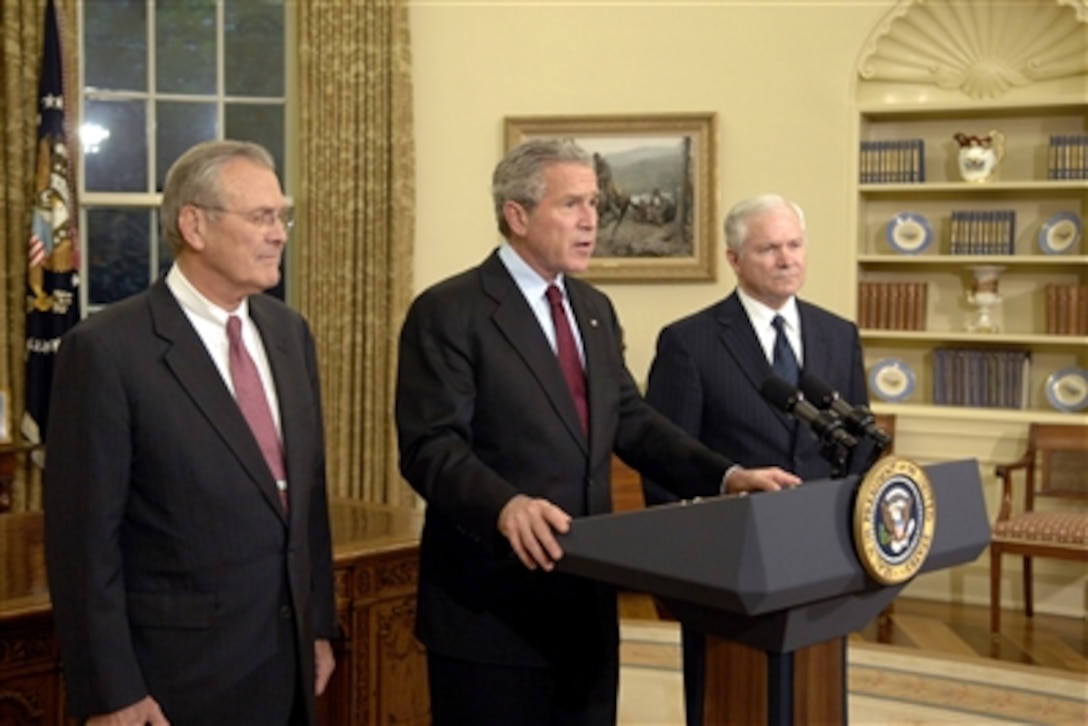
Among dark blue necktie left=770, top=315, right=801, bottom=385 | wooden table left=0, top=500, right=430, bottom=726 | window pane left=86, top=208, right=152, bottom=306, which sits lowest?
wooden table left=0, top=500, right=430, bottom=726

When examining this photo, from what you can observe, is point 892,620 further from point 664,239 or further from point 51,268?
point 51,268

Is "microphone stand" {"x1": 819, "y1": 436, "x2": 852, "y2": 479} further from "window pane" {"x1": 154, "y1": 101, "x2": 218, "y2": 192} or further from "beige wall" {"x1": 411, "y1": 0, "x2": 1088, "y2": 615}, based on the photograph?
"window pane" {"x1": 154, "y1": 101, "x2": 218, "y2": 192}

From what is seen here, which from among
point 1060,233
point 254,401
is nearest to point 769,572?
point 254,401

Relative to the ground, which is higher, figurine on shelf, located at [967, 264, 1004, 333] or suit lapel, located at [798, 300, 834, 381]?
figurine on shelf, located at [967, 264, 1004, 333]

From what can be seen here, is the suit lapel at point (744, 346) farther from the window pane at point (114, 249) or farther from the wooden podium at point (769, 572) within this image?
the window pane at point (114, 249)

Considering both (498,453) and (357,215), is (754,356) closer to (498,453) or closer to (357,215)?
(498,453)

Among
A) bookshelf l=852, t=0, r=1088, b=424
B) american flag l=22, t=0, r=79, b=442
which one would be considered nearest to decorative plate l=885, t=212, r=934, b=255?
bookshelf l=852, t=0, r=1088, b=424

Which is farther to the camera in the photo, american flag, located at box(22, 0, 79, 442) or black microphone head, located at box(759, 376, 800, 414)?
american flag, located at box(22, 0, 79, 442)

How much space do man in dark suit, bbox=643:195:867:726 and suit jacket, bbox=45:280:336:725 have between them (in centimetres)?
112

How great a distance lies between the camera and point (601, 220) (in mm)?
6586

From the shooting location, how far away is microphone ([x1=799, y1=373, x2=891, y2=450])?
73.9 inches

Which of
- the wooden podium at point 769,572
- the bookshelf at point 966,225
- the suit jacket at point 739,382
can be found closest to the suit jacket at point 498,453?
the wooden podium at point 769,572

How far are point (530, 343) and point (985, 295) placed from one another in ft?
14.4

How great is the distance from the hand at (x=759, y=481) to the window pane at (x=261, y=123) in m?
5.16
